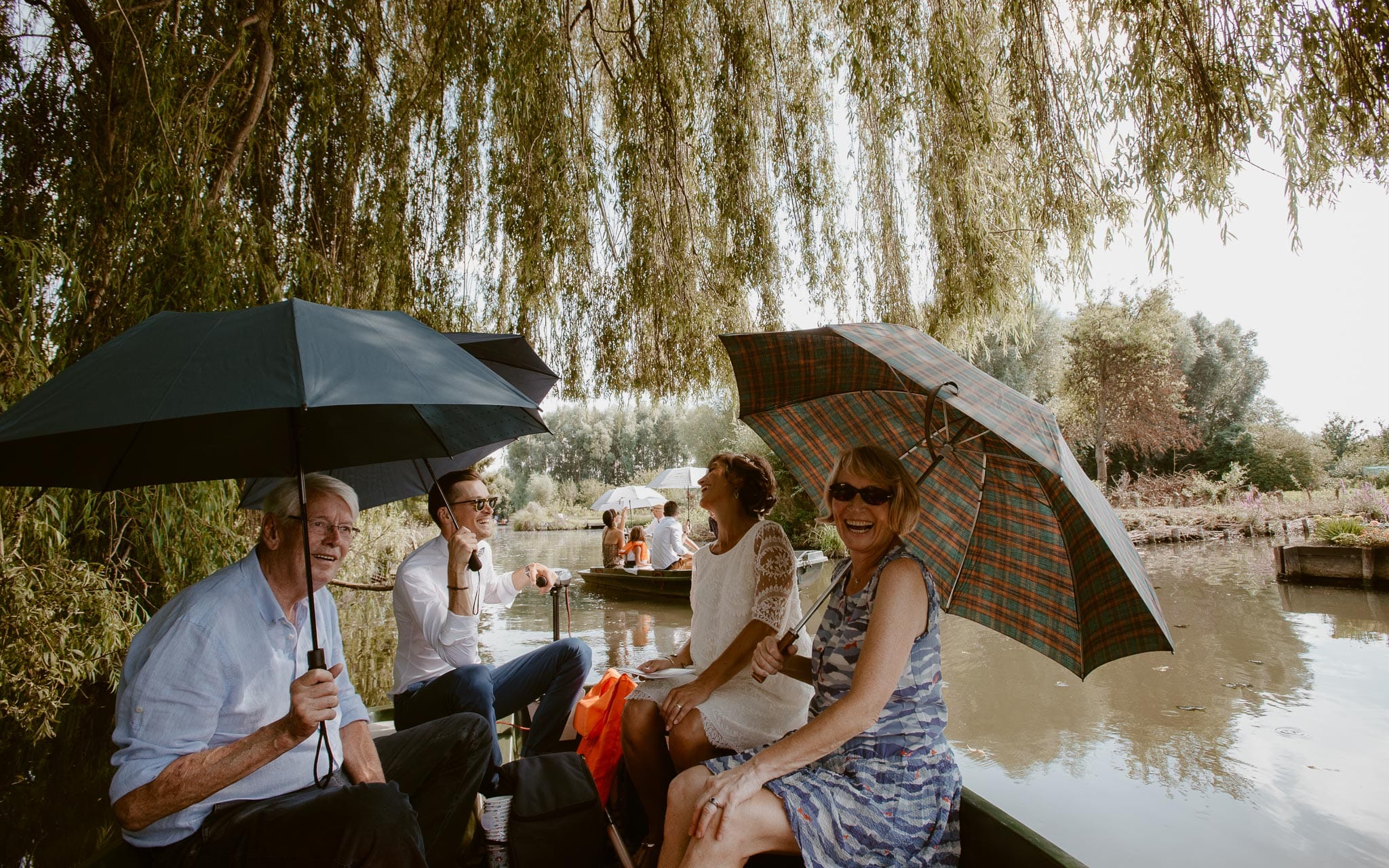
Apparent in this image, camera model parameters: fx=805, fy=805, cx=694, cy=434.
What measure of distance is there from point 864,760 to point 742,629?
775 mm

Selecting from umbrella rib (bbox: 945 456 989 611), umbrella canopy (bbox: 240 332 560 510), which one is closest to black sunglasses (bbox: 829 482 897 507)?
umbrella rib (bbox: 945 456 989 611)

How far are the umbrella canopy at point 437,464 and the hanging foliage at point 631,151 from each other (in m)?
0.92

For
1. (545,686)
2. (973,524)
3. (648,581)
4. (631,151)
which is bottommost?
(648,581)

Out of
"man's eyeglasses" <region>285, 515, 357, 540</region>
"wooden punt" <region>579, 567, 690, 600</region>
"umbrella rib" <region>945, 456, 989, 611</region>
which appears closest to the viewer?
"man's eyeglasses" <region>285, 515, 357, 540</region>

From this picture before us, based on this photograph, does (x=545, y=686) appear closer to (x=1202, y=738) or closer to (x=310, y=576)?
(x=310, y=576)

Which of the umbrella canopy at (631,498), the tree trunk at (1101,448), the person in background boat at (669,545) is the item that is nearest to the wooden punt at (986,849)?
the person in background boat at (669,545)

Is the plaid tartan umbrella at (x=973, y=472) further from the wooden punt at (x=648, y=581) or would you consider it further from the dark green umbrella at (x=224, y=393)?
the wooden punt at (x=648, y=581)

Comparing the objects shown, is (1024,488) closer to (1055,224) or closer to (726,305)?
(1055,224)

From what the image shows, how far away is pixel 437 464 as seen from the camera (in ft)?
11.6

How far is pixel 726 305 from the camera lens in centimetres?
495

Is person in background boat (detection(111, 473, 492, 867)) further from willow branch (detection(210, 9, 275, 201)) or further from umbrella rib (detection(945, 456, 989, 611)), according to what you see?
willow branch (detection(210, 9, 275, 201))

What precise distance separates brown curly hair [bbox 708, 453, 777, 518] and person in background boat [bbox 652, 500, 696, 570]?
382 inches

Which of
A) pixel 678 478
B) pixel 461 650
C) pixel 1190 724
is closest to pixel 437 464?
pixel 461 650

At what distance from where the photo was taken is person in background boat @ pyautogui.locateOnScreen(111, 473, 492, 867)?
156cm
